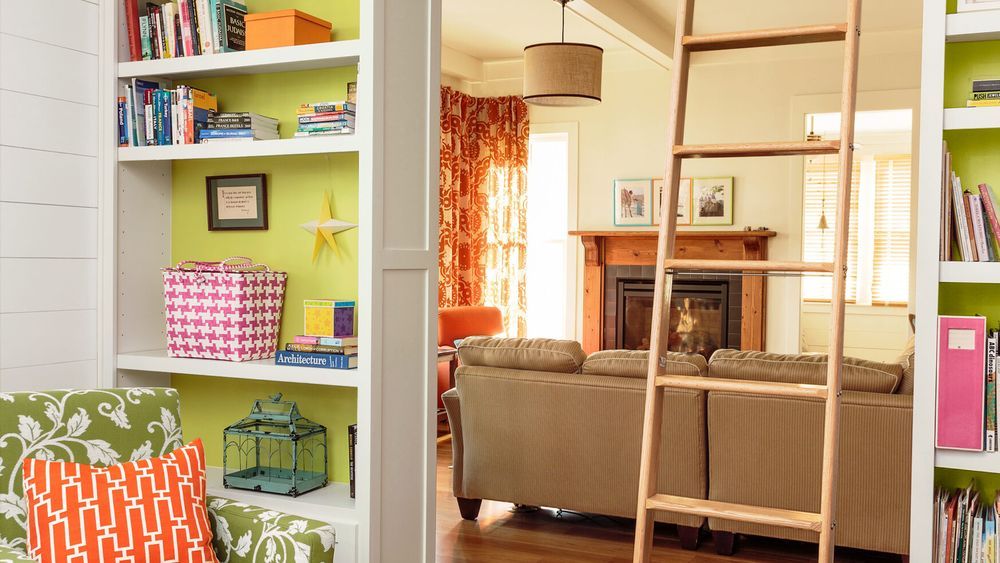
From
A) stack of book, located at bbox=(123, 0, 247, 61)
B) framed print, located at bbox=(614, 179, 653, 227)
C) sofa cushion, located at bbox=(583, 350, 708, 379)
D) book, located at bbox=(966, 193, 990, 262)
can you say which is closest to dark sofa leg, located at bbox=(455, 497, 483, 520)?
sofa cushion, located at bbox=(583, 350, 708, 379)

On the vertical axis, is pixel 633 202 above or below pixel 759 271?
above

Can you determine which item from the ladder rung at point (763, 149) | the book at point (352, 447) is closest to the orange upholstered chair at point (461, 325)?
the book at point (352, 447)

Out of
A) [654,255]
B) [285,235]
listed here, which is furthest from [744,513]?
[654,255]

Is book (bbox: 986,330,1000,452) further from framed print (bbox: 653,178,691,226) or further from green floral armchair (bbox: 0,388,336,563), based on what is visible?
framed print (bbox: 653,178,691,226)

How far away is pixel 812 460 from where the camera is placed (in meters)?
3.67

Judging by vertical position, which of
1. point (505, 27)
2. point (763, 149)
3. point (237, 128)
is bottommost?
point (763, 149)

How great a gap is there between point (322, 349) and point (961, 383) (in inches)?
66.8

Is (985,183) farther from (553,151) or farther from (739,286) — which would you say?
(553,151)

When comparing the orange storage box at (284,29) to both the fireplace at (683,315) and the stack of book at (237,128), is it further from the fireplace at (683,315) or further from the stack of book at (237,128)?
the fireplace at (683,315)

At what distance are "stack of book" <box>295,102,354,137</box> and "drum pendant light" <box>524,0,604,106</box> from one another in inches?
111

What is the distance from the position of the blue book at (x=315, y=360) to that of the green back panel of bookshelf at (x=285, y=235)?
9.6 inches

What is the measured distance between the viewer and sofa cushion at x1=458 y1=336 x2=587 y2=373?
4.11 meters

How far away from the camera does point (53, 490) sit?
2.02 m

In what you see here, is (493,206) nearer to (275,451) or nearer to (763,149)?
(275,451)
